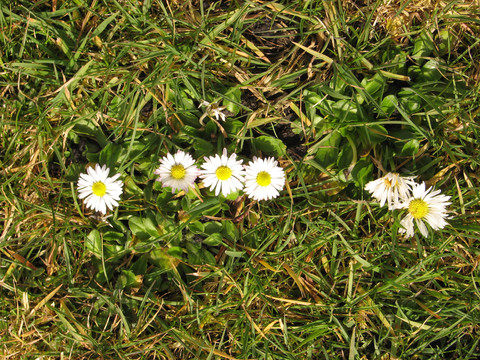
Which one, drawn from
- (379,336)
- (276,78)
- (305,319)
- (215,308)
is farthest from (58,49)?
(379,336)

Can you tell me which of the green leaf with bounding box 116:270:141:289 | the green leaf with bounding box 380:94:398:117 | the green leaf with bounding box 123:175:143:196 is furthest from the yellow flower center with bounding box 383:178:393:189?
the green leaf with bounding box 116:270:141:289

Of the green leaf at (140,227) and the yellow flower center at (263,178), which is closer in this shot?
the yellow flower center at (263,178)

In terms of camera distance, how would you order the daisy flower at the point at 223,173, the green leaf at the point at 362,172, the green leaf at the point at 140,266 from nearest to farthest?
the daisy flower at the point at 223,173 < the green leaf at the point at 362,172 < the green leaf at the point at 140,266

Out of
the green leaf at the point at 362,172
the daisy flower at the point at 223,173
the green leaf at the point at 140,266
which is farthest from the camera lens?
the green leaf at the point at 140,266

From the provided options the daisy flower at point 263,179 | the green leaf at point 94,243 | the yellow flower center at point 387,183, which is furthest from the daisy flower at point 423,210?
the green leaf at point 94,243

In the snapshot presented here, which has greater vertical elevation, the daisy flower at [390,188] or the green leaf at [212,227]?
the daisy flower at [390,188]

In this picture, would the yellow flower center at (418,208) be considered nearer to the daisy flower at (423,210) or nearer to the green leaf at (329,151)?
the daisy flower at (423,210)

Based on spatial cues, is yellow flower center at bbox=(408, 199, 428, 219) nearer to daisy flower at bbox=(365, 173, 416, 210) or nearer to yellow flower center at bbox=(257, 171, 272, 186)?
daisy flower at bbox=(365, 173, 416, 210)
